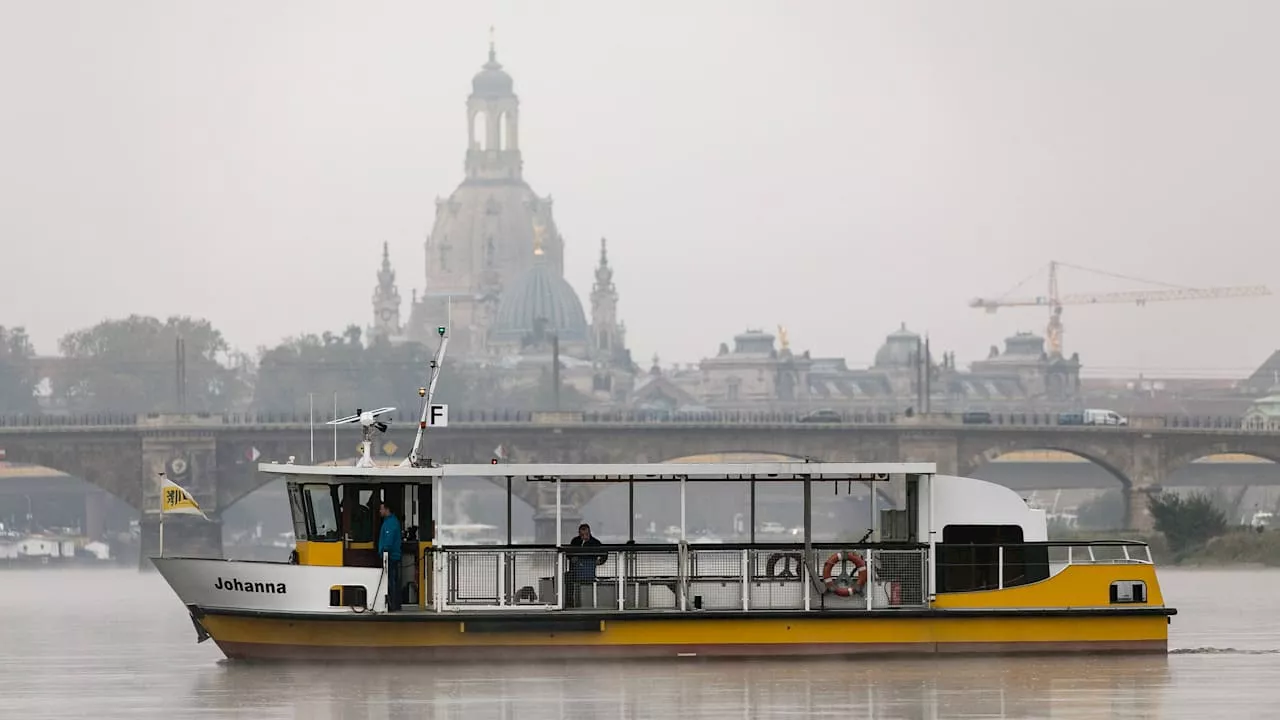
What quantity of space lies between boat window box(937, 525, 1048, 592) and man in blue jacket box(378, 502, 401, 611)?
840 cm

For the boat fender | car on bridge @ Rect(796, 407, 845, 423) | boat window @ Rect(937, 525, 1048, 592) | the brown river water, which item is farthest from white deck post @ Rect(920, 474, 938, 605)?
car on bridge @ Rect(796, 407, 845, 423)

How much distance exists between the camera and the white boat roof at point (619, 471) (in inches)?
1449

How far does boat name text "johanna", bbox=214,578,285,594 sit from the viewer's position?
123ft

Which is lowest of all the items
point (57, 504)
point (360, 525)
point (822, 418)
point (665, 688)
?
point (57, 504)

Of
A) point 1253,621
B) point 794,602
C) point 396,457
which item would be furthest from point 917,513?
point 396,457

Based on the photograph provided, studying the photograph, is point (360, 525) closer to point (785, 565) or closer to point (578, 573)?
point (578, 573)

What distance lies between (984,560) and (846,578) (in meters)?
2.20

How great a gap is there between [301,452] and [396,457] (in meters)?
4.78

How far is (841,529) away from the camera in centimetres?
19650

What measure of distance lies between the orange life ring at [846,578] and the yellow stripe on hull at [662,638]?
25.4 inches

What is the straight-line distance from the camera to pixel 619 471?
123 ft

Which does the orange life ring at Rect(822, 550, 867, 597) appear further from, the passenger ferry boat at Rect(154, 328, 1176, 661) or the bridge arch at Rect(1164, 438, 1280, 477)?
the bridge arch at Rect(1164, 438, 1280, 477)

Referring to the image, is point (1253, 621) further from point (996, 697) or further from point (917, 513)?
point (996, 697)

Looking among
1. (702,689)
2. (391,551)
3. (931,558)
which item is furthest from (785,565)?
(391,551)
